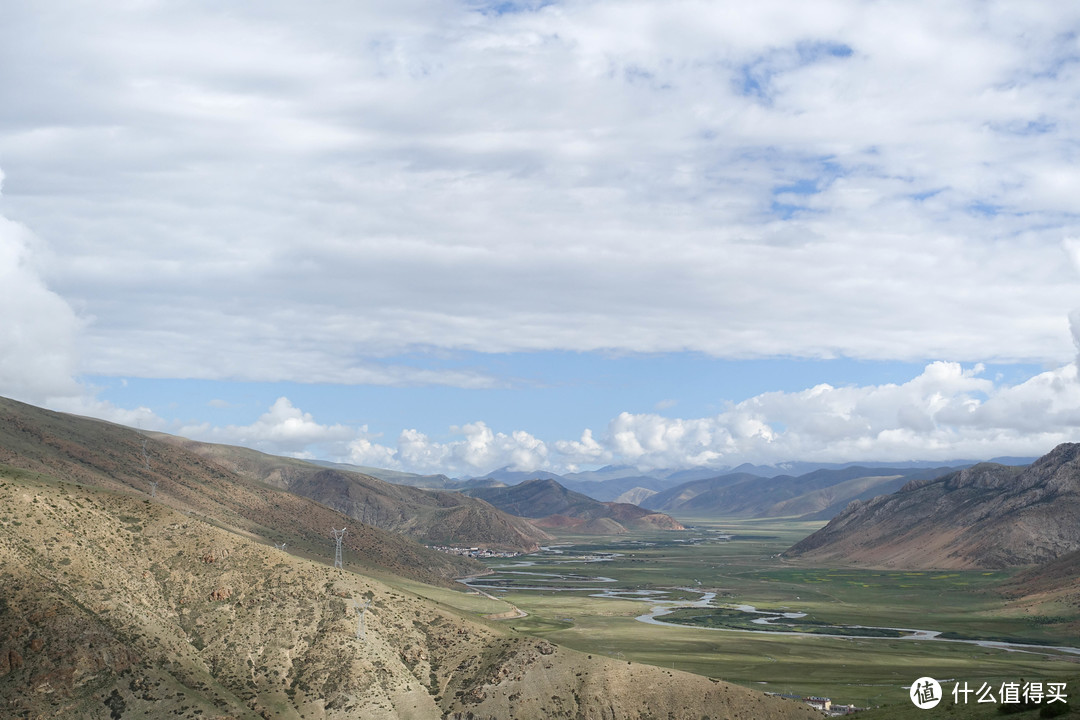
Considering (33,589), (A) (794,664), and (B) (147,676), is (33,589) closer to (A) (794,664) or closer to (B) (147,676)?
(B) (147,676)

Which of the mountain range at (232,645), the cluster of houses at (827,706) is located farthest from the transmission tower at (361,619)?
the cluster of houses at (827,706)

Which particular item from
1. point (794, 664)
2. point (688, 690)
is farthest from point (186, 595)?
point (794, 664)

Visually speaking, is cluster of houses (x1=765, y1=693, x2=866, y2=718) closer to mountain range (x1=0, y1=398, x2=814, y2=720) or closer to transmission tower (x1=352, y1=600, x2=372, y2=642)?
mountain range (x1=0, y1=398, x2=814, y2=720)

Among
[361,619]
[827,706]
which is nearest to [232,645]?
[361,619]

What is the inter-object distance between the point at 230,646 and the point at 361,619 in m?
17.0

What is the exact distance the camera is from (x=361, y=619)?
121750mm

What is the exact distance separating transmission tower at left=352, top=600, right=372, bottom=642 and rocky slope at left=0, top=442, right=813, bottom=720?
763 millimetres

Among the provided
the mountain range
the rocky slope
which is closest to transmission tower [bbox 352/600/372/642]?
the mountain range

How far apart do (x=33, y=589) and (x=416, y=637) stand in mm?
47080

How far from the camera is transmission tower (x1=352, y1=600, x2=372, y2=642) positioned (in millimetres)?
118875

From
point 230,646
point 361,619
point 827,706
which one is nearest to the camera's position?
point 230,646

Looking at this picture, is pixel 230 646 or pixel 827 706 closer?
pixel 230 646

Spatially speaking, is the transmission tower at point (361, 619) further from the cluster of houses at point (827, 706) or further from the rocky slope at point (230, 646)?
the cluster of houses at point (827, 706)

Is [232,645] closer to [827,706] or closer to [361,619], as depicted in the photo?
[361,619]
